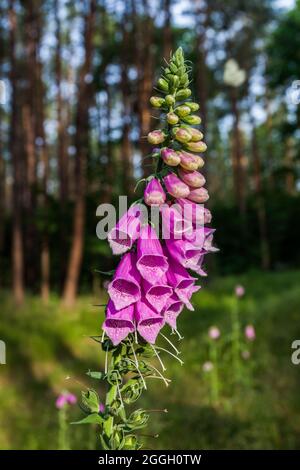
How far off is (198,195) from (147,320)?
1.22 ft

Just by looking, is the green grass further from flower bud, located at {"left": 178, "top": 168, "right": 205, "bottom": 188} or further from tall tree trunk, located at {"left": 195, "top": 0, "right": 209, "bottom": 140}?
tall tree trunk, located at {"left": 195, "top": 0, "right": 209, "bottom": 140}

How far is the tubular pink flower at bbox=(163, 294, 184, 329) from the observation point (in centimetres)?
156

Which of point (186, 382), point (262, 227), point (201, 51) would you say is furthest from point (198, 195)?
point (262, 227)

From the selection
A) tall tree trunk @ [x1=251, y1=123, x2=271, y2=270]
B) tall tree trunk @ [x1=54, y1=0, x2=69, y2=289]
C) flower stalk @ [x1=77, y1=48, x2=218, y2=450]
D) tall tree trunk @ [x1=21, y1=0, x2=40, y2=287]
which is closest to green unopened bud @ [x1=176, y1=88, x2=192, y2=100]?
flower stalk @ [x1=77, y1=48, x2=218, y2=450]

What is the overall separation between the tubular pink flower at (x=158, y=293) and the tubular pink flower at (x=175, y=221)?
5.4 inches

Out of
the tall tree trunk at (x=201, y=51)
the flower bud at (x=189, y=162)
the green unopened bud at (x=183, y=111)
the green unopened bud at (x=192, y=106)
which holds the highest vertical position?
the tall tree trunk at (x=201, y=51)

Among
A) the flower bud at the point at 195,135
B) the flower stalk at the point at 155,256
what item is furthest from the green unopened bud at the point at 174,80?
the flower bud at the point at 195,135

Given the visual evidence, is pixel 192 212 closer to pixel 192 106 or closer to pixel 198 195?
pixel 198 195

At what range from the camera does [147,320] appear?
153cm

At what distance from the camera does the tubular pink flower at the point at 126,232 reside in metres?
1.54

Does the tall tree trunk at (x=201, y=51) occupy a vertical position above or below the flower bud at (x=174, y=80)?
above

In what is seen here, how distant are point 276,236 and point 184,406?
14646 millimetres

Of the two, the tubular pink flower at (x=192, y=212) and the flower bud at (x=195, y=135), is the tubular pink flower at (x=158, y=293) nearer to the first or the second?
the tubular pink flower at (x=192, y=212)
